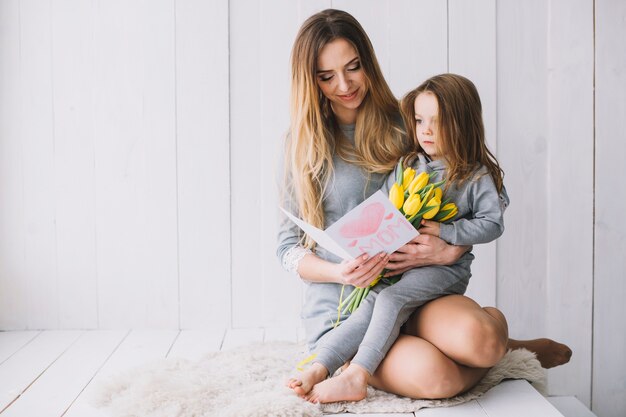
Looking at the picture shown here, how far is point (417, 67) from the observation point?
2.38 meters

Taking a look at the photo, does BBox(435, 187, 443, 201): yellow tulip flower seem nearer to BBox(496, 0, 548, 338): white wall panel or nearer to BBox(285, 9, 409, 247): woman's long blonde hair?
BBox(285, 9, 409, 247): woman's long blonde hair

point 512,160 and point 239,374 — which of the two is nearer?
point 239,374

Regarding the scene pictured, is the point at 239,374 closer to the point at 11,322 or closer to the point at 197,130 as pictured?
the point at 197,130

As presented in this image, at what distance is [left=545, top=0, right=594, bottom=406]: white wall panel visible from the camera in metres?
2.38

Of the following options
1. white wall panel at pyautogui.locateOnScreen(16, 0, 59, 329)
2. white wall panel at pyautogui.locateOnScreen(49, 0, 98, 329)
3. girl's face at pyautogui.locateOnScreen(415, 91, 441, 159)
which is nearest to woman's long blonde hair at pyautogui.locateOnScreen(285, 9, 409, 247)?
girl's face at pyautogui.locateOnScreen(415, 91, 441, 159)

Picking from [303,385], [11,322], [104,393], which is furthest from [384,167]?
[11,322]

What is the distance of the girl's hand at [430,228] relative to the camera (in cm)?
168

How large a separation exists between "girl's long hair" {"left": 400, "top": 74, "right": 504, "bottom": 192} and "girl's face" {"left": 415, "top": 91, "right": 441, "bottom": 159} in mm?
11

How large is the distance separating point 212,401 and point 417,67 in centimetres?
141

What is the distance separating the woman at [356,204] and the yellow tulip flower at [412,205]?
86mm

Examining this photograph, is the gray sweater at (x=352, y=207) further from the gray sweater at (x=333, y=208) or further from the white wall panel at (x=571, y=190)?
the white wall panel at (x=571, y=190)

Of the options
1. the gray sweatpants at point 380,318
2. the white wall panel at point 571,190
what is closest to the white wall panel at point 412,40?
the white wall panel at point 571,190

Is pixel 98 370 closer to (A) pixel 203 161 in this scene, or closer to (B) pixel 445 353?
(A) pixel 203 161

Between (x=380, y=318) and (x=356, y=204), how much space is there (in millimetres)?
393
